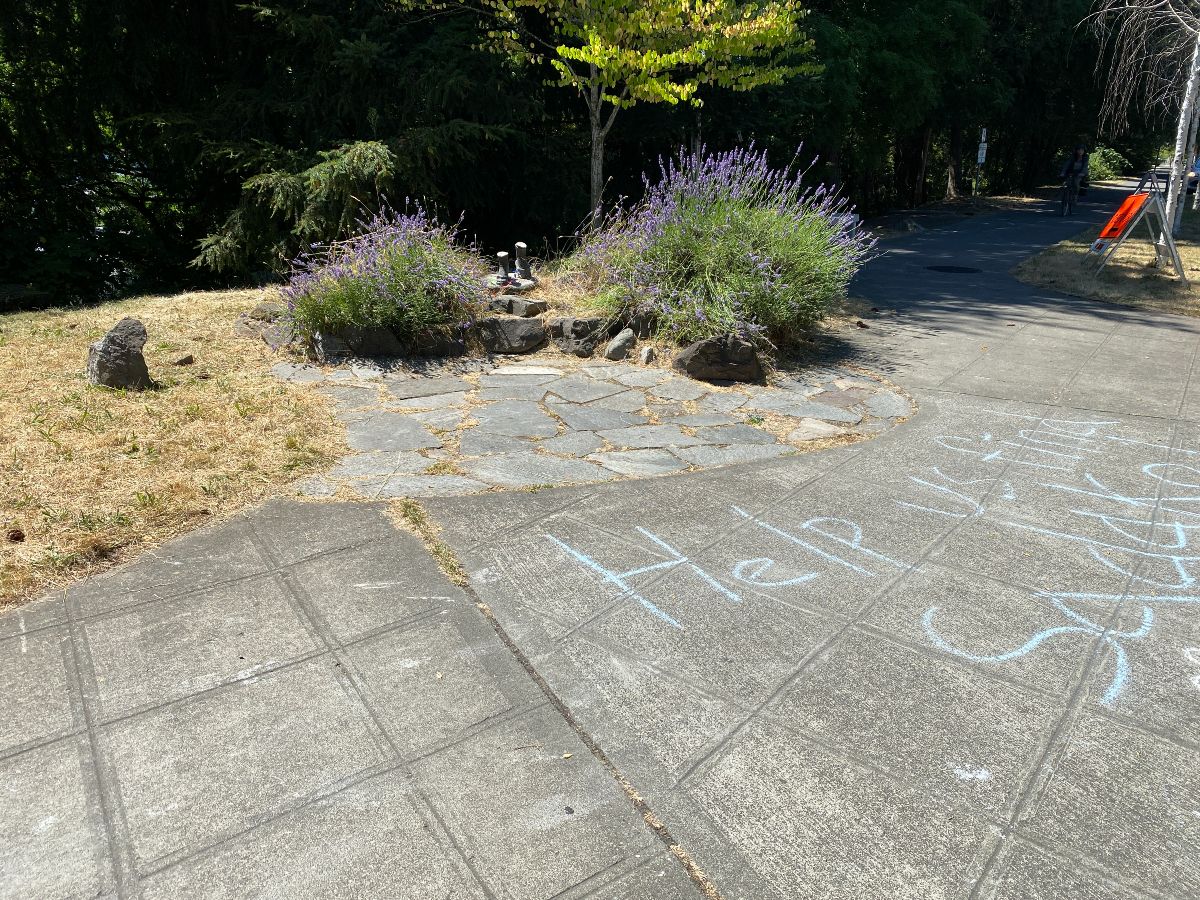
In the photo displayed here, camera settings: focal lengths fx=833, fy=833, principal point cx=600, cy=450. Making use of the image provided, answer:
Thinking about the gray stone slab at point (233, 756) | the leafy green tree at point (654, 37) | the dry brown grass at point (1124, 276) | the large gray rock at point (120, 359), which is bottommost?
the dry brown grass at point (1124, 276)

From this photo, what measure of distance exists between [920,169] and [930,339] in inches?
751

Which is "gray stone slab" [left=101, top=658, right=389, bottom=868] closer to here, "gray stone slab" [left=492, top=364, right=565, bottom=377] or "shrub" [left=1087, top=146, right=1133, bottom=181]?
"gray stone slab" [left=492, top=364, right=565, bottom=377]

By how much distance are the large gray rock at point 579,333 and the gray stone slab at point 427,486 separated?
2871mm

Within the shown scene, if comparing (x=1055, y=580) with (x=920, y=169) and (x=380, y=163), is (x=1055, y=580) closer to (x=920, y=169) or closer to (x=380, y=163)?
(x=380, y=163)

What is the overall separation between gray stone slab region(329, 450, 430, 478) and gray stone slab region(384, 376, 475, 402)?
114 centimetres

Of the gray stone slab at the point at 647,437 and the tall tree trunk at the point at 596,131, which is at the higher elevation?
the tall tree trunk at the point at 596,131

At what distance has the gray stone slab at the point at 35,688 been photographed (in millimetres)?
2457

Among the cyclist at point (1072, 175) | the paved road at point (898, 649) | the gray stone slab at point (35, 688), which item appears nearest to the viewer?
the paved road at point (898, 649)

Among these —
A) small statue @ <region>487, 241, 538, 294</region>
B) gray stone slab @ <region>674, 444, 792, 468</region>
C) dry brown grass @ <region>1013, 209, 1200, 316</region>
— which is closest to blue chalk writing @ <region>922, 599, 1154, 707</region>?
gray stone slab @ <region>674, 444, 792, 468</region>

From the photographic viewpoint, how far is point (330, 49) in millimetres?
9812

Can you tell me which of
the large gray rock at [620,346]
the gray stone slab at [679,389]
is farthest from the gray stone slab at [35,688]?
the large gray rock at [620,346]

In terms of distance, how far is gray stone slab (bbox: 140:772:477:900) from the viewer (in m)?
1.95

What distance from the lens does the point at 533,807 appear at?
220 centimetres

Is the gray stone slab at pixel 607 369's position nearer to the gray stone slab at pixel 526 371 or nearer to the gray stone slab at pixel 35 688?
the gray stone slab at pixel 526 371
